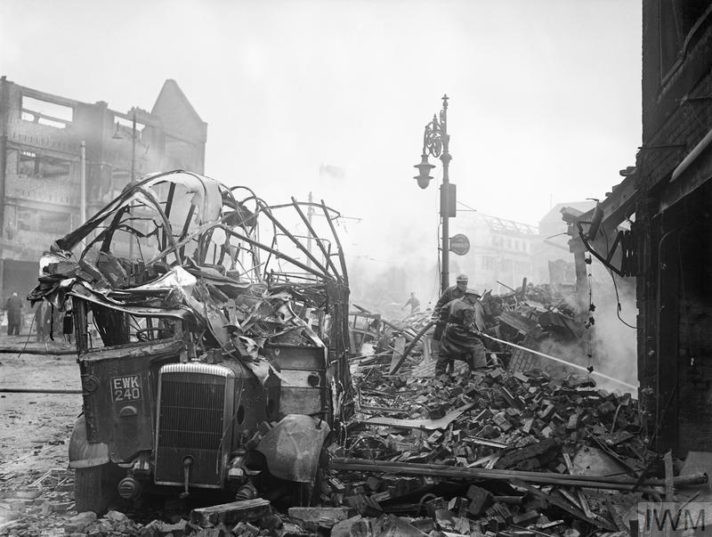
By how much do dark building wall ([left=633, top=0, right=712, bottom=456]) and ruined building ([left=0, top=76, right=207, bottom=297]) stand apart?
33141 millimetres

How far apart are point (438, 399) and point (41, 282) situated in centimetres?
711

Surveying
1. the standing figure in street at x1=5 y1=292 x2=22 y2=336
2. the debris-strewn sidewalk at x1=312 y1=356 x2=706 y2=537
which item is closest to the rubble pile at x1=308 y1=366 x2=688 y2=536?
the debris-strewn sidewalk at x1=312 y1=356 x2=706 y2=537

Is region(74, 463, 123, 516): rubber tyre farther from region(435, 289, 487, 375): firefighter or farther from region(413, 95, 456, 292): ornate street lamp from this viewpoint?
region(413, 95, 456, 292): ornate street lamp

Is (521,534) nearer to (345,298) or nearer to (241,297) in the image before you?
(241,297)

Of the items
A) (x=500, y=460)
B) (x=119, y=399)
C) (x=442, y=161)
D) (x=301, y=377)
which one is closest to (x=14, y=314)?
(x=442, y=161)

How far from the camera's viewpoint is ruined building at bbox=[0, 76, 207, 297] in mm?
38250

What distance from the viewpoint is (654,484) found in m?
5.85

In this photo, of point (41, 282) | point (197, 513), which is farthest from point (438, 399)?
point (41, 282)

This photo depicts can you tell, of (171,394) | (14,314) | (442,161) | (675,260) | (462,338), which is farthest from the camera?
(14,314)

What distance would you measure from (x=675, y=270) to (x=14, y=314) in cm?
2701

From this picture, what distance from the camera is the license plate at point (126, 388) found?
18.4 feet

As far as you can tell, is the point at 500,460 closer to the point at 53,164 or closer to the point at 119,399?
the point at 119,399

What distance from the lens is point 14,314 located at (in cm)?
2592

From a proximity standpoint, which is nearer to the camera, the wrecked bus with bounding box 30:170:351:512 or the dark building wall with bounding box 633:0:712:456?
the wrecked bus with bounding box 30:170:351:512
